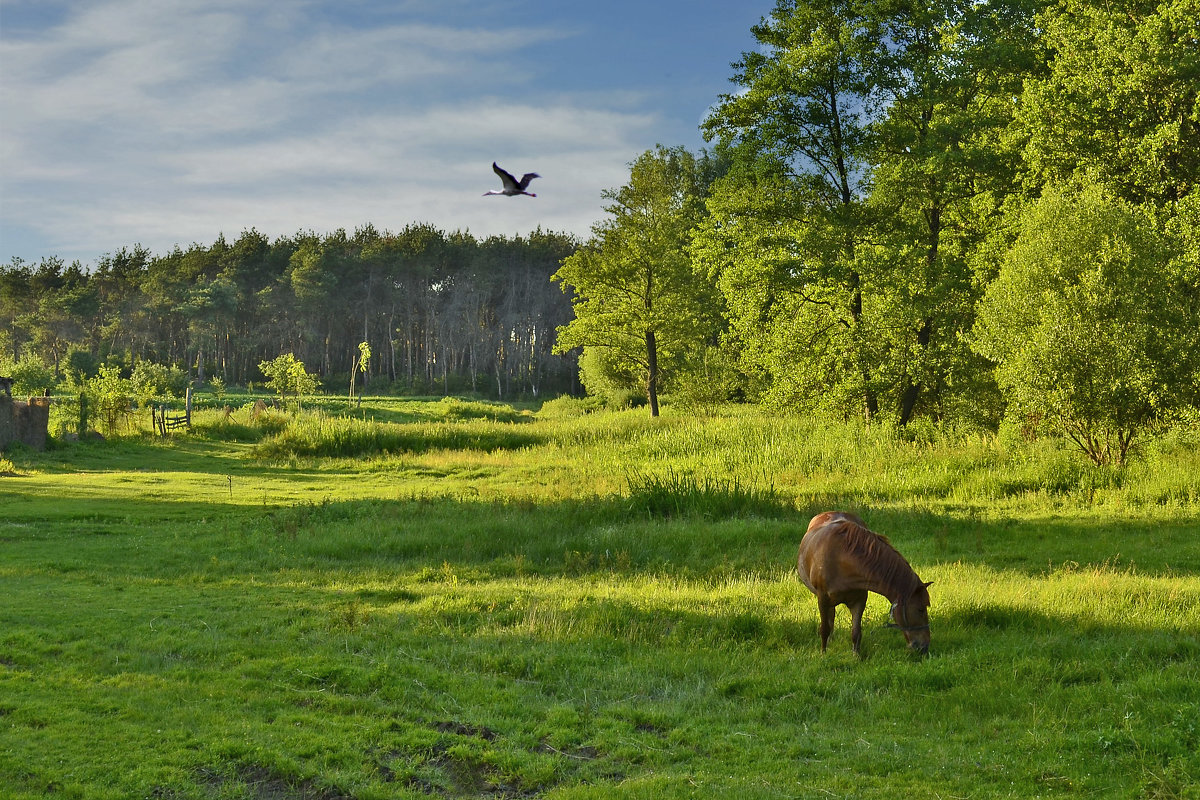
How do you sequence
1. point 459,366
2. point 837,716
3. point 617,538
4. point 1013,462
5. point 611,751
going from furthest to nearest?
point 459,366
point 1013,462
point 617,538
point 837,716
point 611,751

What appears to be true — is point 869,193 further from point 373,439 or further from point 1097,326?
point 373,439

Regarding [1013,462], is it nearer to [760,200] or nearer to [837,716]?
[760,200]

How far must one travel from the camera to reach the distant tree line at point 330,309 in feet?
334

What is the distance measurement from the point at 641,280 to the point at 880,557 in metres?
37.7

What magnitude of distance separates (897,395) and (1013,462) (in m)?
8.52

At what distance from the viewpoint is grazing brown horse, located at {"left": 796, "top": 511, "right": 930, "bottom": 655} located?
10266 millimetres

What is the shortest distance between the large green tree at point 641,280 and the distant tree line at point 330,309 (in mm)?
52009

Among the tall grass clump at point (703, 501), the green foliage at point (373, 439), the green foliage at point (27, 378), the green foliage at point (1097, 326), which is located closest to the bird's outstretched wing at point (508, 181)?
the tall grass clump at point (703, 501)

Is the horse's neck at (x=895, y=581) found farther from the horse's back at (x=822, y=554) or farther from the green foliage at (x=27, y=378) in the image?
the green foliage at (x=27, y=378)

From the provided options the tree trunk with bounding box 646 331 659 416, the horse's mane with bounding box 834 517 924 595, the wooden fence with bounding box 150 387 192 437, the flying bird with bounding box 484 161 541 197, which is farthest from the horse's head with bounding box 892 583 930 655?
the wooden fence with bounding box 150 387 192 437

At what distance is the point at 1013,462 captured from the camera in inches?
904

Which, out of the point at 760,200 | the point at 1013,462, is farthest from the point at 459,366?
the point at 1013,462

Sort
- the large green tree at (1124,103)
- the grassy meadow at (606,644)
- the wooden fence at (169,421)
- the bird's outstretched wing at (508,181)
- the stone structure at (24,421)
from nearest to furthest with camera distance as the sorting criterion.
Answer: the grassy meadow at (606,644) → the bird's outstretched wing at (508,181) → the large green tree at (1124,103) → the stone structure at (24,421) → the wooden fence at (169,421)

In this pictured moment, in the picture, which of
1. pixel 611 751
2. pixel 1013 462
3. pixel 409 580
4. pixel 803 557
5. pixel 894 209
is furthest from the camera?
pixel 894 209
